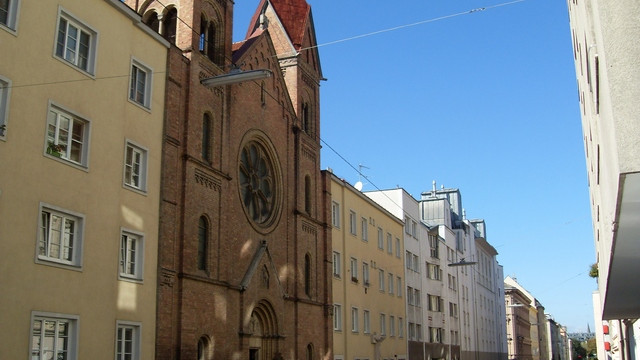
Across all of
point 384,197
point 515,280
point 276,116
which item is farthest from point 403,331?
point 515,280

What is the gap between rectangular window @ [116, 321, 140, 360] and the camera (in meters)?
19.0

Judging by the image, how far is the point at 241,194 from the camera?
27266mm

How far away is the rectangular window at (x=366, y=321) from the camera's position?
3972cm

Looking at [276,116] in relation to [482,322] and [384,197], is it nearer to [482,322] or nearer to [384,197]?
[384,197]

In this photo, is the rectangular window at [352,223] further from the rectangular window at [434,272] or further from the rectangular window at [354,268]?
the rectangular window at [434,272]

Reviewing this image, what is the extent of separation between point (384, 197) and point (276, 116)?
69.6 ft

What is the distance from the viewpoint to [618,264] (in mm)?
10367

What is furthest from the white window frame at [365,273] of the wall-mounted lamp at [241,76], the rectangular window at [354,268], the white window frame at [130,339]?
the wall-mounted lamp at [241,76]

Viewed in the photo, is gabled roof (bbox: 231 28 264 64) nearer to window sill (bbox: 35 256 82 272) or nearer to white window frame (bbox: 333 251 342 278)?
white window frame (bbox: 333 251 342 278)

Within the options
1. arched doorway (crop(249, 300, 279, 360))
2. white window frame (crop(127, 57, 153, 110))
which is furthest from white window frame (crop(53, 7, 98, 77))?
arched doorway (crop(249, 300, 279, 360))

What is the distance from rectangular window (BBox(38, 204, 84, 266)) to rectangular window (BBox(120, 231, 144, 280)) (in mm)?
1819

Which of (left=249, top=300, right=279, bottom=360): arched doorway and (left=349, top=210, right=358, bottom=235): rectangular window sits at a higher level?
(left=349, top=210, right=358, bottom=235): rectangular window

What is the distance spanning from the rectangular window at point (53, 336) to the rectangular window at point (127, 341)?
5.74ft

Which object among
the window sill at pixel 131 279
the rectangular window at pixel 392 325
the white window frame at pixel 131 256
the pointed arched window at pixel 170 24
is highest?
the pointed arched window at pixel 170 24
